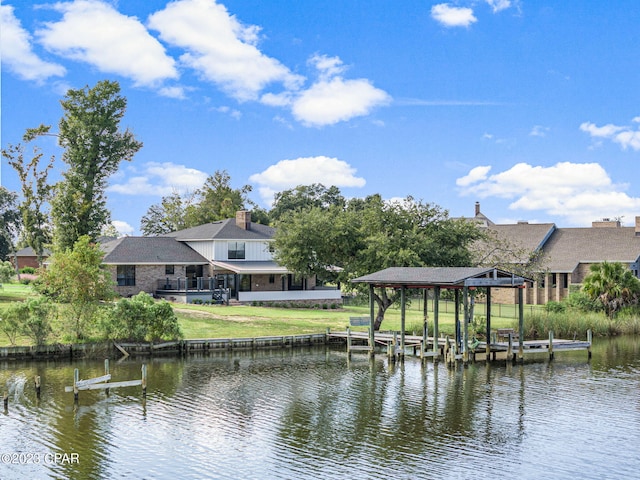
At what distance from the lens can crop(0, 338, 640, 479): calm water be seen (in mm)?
19125

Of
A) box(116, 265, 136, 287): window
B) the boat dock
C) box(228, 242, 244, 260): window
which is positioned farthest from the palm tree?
box(116, 265, 136, 287): window

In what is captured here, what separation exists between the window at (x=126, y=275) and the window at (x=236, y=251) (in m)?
8.00

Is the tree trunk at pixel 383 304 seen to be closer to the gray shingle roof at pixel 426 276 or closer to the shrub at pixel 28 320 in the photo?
the gray shingle roof at pixel 426 276

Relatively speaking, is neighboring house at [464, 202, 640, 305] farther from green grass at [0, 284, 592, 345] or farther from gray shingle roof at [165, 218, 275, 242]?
gray shingle roof at [165, 218, 275, 242]

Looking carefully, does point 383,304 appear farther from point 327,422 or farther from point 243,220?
point 243,220

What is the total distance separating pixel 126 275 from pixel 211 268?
22.1 ft

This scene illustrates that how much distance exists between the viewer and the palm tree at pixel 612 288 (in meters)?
49.7

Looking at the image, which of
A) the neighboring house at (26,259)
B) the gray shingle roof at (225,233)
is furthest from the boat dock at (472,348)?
the neighboring house at (26,259)

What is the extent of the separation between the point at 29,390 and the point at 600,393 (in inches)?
855

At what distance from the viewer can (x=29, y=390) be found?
27.9 meters

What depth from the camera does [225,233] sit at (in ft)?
201

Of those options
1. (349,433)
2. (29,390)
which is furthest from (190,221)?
(349,433)

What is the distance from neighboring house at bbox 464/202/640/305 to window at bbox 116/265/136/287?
1142 inches

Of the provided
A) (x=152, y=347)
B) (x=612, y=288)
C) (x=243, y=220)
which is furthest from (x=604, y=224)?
(x=152, y=347)
